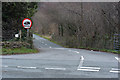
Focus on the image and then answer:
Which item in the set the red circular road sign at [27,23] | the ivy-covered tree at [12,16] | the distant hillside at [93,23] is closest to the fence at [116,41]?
the distant hillside at [93,23]

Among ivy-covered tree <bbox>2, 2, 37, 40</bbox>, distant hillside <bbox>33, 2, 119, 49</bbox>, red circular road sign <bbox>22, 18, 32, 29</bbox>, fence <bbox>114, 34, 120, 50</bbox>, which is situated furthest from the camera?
distant hillside <bbox>33, 2, 119, 49</bbox>

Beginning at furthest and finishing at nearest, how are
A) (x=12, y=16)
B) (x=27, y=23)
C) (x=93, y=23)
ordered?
(x=93, y=23) → (x=12, y=16) → (x=27, y=23)

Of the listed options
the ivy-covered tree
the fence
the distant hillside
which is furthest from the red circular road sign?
the distant hillside

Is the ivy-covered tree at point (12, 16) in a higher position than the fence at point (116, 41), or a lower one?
higher

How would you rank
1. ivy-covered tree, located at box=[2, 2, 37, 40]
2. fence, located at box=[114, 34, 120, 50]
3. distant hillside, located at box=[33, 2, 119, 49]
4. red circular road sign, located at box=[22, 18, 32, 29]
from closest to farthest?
red circular road sign, located at box=[22, 18, 32, 29] < ivy-covered tree, located at box=[2, 2, 37, 40] < fence, located at box=[114, 34, 120, 50] < distant hillside, located at box=[33, 2, 119, 49]

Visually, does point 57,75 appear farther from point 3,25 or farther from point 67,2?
point 67,2

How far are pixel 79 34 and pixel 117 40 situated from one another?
1388 centimetres

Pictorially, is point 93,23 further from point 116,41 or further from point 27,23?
point 27,23

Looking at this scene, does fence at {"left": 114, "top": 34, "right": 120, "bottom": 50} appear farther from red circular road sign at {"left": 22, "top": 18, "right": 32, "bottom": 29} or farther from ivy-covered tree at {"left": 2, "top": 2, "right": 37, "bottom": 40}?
ivy-covered tree at {"left": 2, "top": 2, "right": 37, "bottom": 40}

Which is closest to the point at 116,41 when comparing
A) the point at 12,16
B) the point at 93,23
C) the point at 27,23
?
the point at 27,23

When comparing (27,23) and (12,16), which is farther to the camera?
(12,16)

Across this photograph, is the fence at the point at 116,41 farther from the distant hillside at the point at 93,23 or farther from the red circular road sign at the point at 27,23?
the red circular road sign at the point at 27,23

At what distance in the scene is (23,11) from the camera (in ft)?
72.2

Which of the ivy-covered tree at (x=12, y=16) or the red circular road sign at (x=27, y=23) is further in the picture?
the ivy-covered tree at (x=12, y=16)
